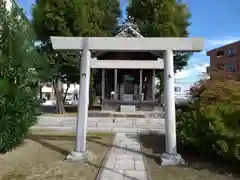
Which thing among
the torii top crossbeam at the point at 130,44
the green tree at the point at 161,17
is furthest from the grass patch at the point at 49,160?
the green tree at the point at 161,17

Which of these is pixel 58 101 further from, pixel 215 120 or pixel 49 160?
pixel 215 120

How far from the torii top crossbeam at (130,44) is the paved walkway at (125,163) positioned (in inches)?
111

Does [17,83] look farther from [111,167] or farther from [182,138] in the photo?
[182,138]

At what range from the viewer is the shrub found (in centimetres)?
651

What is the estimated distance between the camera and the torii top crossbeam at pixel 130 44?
7.80m

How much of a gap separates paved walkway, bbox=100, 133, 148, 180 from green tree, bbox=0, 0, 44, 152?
2.68 meters

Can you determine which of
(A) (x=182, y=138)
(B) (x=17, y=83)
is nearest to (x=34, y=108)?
(B) (x=17, y=83)

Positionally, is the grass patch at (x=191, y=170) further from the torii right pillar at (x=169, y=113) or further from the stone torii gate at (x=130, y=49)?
the stone torii gate at (x=130, y=49)

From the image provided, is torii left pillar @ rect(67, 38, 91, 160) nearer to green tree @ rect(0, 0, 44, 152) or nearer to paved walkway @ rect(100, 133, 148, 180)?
paved walkway @ rect(100, 133, 148, 180)

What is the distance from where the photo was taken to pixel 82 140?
7.88 metres

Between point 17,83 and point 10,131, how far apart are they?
4.35 feet

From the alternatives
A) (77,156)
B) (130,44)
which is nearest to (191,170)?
(77,156)

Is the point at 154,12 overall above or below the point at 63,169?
above

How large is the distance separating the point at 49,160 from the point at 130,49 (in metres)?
3.52
